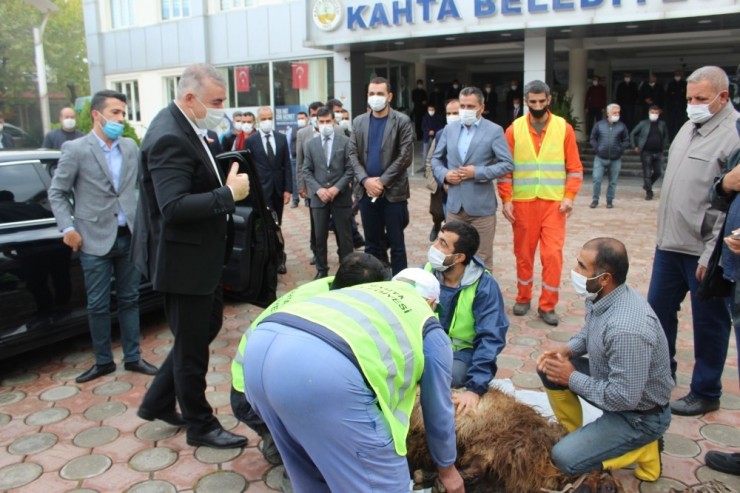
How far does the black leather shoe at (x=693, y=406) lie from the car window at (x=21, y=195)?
4242mm

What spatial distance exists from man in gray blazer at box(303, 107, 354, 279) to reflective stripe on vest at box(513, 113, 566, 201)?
1851 mm

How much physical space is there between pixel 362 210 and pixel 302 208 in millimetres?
6128

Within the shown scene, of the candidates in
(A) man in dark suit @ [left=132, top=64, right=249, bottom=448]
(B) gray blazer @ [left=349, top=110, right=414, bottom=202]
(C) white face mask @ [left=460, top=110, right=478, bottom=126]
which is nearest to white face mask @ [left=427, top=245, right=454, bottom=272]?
(A) man in dark suit @ [left=132, top=64, right=249, bottom=448]

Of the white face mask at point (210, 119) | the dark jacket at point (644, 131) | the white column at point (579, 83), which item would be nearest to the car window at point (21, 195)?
the white face mask at point (210, 119)

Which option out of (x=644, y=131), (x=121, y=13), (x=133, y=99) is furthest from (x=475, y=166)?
(x=121, y=13)

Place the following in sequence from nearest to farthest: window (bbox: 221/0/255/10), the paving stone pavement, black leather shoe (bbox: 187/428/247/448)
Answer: the paving stone pavement < black leather shoe (bbox: 187/428/247/448) < window (bbox: 221/0/255/10)

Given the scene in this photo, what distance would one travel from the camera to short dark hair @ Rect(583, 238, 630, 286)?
2.87 metres

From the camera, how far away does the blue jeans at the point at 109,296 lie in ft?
13.7

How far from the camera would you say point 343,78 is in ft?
53.8

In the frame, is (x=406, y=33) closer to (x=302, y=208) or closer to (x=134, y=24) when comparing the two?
(x=302, y=208)

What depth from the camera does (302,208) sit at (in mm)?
11953

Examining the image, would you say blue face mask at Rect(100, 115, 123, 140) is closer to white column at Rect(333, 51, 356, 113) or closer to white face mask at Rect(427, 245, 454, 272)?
white face mask at Rect(427, 245, 454, 272)

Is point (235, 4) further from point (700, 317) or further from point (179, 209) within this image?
point (700, 317)

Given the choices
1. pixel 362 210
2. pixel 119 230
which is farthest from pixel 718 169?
pixel 119 230
